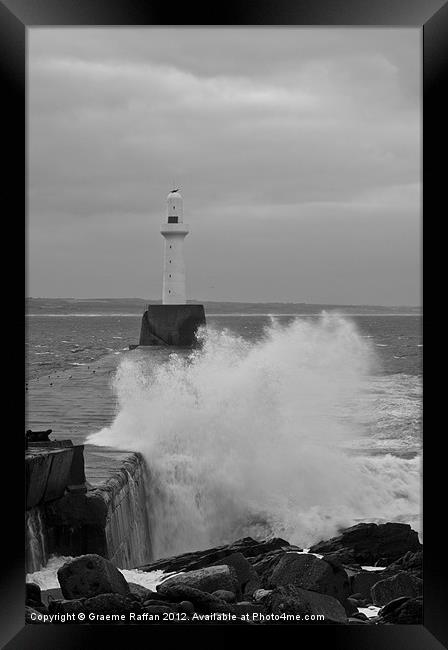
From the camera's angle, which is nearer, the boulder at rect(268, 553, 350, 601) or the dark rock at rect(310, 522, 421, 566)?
the boulder at rect(268, 553, 350, 601)

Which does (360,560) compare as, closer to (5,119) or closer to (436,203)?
(436,203)

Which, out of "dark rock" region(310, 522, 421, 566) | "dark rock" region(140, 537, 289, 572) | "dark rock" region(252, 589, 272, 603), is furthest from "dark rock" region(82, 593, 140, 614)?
"dark rock" region(310, 522, 421, 566)

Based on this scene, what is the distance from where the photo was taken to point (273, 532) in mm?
7945

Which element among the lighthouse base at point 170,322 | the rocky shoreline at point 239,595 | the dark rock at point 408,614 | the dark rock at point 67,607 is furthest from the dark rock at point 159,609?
the lighthouse base at point 170,322

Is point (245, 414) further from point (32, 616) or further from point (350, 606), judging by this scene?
point (32, 616)

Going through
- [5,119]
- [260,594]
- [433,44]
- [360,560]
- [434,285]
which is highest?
[433,44]

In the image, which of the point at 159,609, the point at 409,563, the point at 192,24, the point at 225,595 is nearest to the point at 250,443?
the point at 409,563

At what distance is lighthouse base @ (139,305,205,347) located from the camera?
20.6 feet

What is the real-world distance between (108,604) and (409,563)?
2.39 m

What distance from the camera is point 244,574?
4.36 meters

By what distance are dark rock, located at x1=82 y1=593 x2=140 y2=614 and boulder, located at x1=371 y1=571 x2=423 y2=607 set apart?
4.39 feet

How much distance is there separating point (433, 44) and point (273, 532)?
6.06 m

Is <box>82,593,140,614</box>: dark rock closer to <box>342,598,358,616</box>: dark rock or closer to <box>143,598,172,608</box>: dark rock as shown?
<box>143,598,172,608</box>: dark rock

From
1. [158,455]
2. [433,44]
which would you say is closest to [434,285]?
[433,44]
